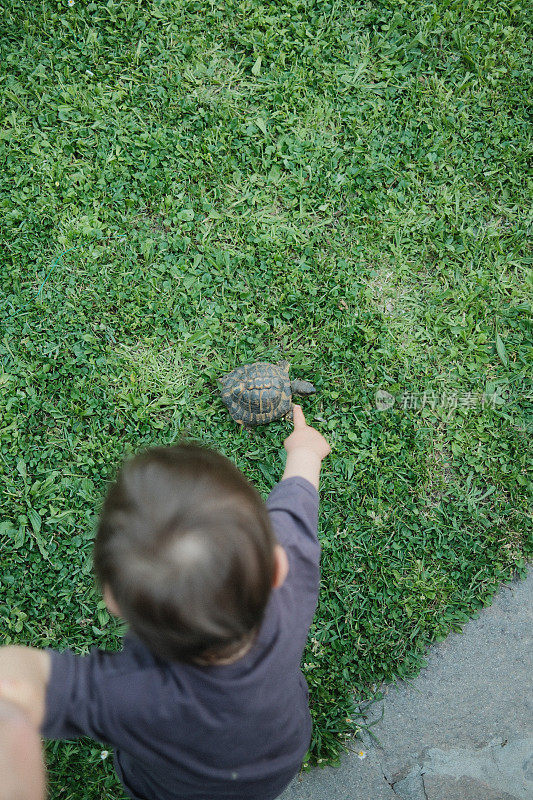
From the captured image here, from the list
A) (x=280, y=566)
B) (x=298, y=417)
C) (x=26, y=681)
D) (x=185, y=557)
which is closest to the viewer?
(x=185, y=557)

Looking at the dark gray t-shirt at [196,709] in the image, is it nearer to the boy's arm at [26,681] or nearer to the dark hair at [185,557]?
the boy's arm at [26,681]

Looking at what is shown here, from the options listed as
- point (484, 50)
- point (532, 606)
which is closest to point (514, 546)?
point (532, 606)

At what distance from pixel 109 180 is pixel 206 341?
1.17 m

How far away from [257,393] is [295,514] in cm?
104

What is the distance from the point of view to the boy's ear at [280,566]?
5.97ft

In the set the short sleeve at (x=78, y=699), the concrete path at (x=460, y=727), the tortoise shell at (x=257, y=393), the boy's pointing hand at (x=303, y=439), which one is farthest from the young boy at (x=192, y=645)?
the concrete path at (x=460, y=727)

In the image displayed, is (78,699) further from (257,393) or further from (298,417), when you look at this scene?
(298,417)

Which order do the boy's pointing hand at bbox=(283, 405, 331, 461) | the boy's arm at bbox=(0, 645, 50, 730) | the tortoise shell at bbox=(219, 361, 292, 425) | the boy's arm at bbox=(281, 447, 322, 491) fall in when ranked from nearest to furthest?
the boy's arm at bbox=(0, 645, 50, 730)
the boy's arm at bbox=(281, 447, 322, 491)
the boy's pointing hand at bbox=(283, 405, 331, 461)
the tortoise shell at bbox=(219, 361, 292, 425)

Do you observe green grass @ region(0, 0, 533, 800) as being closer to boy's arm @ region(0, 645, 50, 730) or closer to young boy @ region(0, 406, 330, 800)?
young boy @ region(0, 406, 330, 800)

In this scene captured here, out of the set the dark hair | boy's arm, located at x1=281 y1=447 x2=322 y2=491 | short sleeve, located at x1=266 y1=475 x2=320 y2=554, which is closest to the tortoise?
boy's arm, located at x1=281 y1=447 x2=322 y2=491

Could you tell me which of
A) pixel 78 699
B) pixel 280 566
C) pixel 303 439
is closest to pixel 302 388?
pixel 303 439

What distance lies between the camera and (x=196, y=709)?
186 centimetres

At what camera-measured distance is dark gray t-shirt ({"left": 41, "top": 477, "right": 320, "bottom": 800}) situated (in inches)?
72.7

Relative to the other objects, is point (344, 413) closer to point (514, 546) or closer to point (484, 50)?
point (514, 546)
